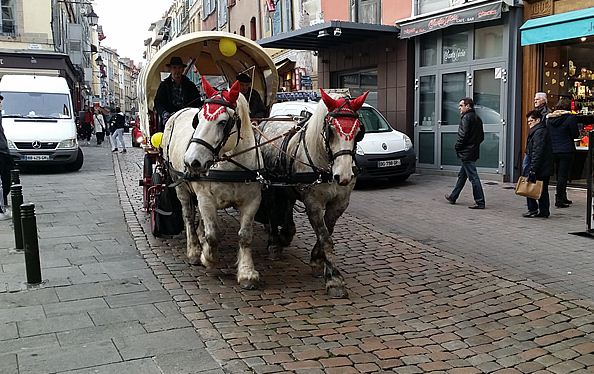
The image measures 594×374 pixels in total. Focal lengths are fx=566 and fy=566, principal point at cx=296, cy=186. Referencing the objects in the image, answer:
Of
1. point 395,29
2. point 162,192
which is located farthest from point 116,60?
point 162,192

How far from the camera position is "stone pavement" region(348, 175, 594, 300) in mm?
6355

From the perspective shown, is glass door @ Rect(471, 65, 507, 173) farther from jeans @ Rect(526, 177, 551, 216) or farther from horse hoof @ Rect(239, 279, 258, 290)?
horse hoof @ Rect(239, 279, 258, 290)

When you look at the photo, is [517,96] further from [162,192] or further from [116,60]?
[116,60]

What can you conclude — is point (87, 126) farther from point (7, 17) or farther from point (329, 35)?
point (329, 35)

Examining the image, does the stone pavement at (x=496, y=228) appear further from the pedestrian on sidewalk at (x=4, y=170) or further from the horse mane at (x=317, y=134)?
the pedestrian on sidewalk at (x=4, y=170)

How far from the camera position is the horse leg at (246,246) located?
5508 millimetres

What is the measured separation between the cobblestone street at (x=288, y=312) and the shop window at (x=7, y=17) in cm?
2546

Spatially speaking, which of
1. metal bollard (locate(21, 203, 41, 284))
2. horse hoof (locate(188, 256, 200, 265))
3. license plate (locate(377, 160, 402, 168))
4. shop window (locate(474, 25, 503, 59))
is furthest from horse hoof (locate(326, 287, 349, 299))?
shop window (locate(474, 25, 503, 59))

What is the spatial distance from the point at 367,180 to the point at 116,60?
4331 inches

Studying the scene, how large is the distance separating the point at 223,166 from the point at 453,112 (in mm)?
10495

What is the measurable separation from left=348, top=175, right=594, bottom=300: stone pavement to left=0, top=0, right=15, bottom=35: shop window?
81.5ft

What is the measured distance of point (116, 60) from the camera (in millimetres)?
113438

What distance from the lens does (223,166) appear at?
17.5 ft

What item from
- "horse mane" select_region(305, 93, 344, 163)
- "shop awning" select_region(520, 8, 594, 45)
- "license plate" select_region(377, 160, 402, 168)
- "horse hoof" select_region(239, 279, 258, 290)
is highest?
"shop awning" select_region(520, 8, 594, 45)
